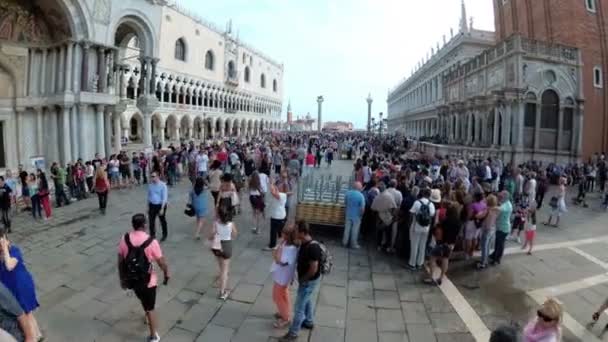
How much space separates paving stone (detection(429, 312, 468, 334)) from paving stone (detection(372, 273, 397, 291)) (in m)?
0.84

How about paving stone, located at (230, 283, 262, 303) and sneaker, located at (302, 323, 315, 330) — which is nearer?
sneaker, located at (302, 323, 315, 330)

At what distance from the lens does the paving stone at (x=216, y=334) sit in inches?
159

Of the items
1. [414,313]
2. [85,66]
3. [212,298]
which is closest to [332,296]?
[414,313]

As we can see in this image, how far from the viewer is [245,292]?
17.0 ft

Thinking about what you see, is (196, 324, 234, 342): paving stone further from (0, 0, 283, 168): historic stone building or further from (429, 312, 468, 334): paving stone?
(0, 0, 283, 168): historic stone building

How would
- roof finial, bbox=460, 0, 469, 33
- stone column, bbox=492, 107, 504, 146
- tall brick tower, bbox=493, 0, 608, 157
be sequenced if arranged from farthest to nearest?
roof finial, bbox=460, 0, 469, 33 → tall brick tower, bbox=493, 0, 608, 157 → stone column, bbox=492, 107, 504, 146

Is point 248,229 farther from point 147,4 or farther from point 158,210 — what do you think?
point 147,4

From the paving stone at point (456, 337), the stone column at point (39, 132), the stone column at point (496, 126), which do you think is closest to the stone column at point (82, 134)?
the stone column at point (39, 132)

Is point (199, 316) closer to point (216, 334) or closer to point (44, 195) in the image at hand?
point (216, 334)

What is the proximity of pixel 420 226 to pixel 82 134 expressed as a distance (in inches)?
495

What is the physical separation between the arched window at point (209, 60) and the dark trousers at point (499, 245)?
43.1m

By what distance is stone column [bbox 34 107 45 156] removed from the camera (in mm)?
13454

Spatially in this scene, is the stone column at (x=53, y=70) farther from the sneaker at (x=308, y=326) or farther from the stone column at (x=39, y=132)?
the sneaker at (x=308, y=326)

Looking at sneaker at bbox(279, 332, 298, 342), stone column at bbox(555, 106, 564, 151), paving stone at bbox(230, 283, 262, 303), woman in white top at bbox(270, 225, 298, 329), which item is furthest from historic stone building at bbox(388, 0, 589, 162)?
sneaker at bbox(279, 332, 298, 342)
